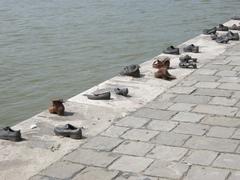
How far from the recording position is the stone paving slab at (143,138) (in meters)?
4.37

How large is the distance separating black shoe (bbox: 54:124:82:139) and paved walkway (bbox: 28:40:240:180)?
0.45 ft

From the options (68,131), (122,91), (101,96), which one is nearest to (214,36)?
(122,91)

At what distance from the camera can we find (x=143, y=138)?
506 centimetres

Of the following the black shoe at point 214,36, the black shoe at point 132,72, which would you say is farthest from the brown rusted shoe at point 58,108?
the black shoe at point 214,36

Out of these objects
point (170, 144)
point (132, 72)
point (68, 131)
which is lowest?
point (170, 144)

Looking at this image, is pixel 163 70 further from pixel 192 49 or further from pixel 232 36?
pixel 232 36

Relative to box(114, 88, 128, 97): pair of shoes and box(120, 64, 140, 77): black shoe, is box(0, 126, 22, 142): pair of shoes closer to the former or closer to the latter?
box(114, 88, 128, 97): pair of shoes

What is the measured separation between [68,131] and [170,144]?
3.11ft

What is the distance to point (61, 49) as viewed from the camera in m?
10.5

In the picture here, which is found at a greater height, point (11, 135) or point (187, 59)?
point (187, 59)

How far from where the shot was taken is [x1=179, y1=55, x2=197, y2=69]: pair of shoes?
7707 millimetres

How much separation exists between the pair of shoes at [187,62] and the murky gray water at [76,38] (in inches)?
54.4

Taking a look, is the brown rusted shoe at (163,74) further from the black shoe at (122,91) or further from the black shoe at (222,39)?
the black shoe at (222,39)

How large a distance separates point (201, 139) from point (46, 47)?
630 centimetres
